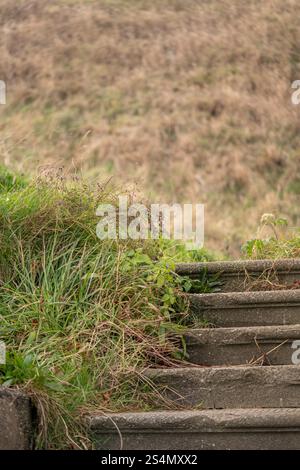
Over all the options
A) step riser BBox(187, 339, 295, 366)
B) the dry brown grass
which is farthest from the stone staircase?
the dry brown grass

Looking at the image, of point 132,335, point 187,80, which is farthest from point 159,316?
point 187,80

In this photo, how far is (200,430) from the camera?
2.79 m

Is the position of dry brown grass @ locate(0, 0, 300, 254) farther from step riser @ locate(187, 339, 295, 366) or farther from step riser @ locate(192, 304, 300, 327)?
step riser @ locate(187, 339, 295, 366)

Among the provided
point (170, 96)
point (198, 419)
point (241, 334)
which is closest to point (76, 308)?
point (241, 334)

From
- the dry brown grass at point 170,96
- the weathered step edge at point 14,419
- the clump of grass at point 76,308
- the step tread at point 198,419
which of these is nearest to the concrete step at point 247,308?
the clump of grass at point 76,308

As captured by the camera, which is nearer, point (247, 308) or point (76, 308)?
point (76, 308)

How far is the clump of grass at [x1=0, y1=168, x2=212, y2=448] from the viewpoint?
2820 mm

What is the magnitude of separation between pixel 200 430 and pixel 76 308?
2.68 ft

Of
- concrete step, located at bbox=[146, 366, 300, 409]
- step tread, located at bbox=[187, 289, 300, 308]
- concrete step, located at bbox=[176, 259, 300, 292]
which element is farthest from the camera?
concrete step, located at bbox=[176, 259, 300, 292]

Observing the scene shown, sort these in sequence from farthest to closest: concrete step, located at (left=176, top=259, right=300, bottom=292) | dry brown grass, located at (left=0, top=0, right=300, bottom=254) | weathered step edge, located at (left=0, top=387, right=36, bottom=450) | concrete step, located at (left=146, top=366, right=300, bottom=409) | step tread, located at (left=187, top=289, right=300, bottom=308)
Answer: dry brown grass, located at (left=0, top=0, right=300, bottom=254) → concrete step, located at (left=176, top=259, right=300, bottom=292) → step tread, located at (left=187, top=289, right=300, bottom=308) → concrete step, located at (left=146, top=366, right=300, bottom=409) → weathered step edge, located at (left=0, top=387, right=36, bottom=450)

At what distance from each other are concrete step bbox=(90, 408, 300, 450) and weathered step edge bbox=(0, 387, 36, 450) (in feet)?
0.86

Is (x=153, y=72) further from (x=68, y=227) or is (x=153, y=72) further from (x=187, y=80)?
(x=68, y=227)

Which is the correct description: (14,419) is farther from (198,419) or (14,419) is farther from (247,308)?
(247,308)

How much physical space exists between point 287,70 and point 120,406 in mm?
8190
